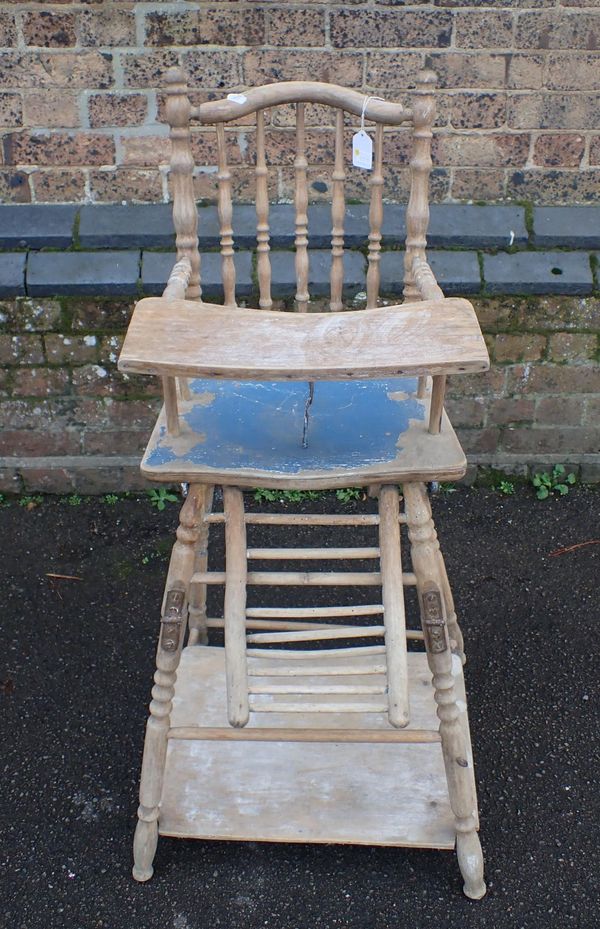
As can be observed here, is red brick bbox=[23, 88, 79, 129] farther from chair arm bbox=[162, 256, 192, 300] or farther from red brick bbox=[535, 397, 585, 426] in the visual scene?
red brick bbox=[535, 397, 585, 426]

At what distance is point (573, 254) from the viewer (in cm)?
266

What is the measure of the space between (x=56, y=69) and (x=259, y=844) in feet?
7.15

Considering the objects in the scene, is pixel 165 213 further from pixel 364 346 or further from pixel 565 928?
pixel 565 928

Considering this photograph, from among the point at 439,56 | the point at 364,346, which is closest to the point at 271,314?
the point at 364,346

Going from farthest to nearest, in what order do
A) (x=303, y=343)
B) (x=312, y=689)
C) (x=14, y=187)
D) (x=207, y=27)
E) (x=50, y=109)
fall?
(x=14, y=187) < (x=50, y=109) < (x=207, y=27) < (x=312, y=689) < (x=303, y=343)

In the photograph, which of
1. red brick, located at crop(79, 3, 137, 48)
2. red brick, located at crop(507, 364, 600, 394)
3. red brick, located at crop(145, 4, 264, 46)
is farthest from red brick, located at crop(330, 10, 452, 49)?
red brick, located at crop(507, 364, 600, 394)

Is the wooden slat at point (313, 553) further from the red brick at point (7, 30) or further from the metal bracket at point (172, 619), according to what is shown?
the red brick at point (7, 30)

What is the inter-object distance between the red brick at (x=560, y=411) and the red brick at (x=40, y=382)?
1.54 m

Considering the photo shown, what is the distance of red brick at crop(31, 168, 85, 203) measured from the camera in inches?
105

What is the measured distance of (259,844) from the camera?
1.83 metres

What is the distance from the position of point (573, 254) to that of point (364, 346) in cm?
156

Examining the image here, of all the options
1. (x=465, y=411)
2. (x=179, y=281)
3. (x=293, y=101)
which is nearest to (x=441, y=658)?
(x=179, y=281)

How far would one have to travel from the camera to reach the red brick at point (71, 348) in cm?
266

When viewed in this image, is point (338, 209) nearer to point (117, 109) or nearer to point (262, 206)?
point (262, 206)
